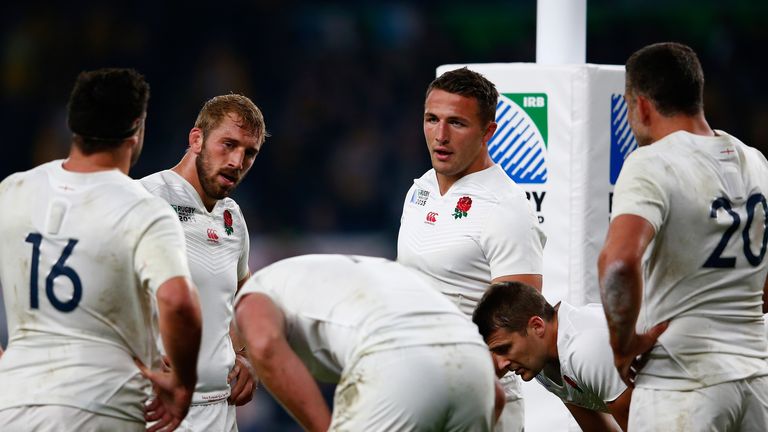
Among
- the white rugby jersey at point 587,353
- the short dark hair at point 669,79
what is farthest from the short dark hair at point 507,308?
the short dark hair at point 669,79

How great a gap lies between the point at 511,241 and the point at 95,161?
5.08ft

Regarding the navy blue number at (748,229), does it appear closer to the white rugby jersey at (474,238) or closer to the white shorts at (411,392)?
the white rugby jersey at (474,238)

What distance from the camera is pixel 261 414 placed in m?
8.57

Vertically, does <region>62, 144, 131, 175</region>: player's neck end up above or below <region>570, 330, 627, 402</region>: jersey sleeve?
above

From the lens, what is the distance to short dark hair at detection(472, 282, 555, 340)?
3.78 meters

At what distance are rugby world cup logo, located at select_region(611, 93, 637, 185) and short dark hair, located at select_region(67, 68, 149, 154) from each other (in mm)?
2886

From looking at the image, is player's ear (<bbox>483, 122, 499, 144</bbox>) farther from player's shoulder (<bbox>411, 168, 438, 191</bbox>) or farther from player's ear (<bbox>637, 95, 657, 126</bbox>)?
player's ear (<bbox>637, 95, 657, 126</bbox>)

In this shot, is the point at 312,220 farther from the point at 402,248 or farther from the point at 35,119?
the point at 402,248

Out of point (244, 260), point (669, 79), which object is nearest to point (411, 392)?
point (669, 79)

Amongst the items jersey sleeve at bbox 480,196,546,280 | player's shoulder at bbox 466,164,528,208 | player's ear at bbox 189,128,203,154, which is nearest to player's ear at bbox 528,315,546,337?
jersey sleeve at bbox 480,196,546,280

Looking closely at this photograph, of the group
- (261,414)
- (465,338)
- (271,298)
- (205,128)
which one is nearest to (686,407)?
(465,338)

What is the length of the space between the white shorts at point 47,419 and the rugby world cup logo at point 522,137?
295cm

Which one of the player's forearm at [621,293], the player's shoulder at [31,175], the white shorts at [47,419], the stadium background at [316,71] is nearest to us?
the white shorts at [47,419]

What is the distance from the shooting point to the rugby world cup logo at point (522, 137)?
5.66 meters
